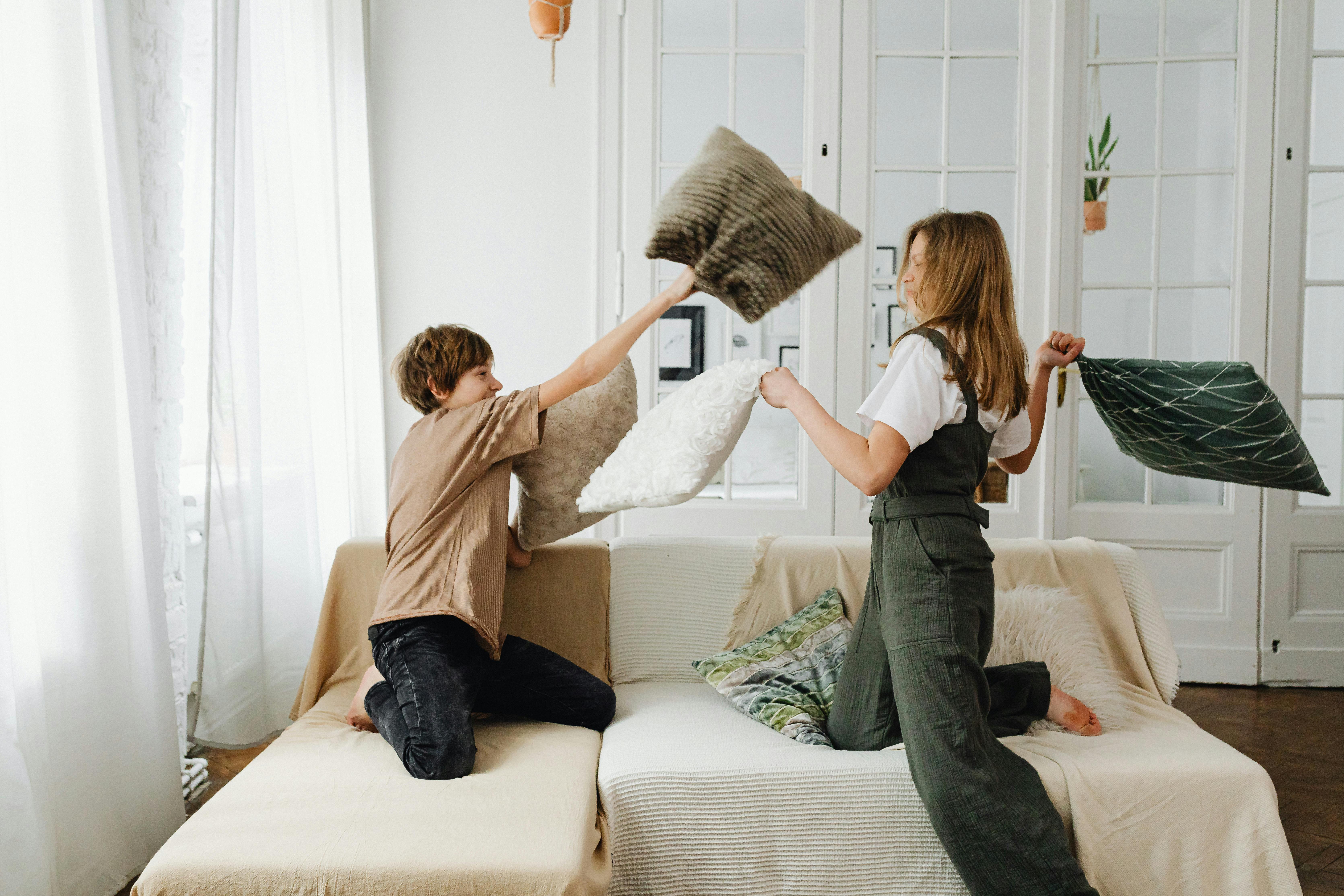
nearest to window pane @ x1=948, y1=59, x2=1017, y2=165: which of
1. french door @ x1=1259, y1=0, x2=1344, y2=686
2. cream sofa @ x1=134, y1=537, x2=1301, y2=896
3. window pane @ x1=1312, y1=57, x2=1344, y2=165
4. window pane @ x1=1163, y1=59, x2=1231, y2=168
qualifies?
window pane @ x1=1163, y1=59, x2=1231, y2=168

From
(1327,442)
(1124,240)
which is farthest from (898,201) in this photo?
(1327,442)

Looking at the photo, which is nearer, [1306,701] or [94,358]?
[94,358]

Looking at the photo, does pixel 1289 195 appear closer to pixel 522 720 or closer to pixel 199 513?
pixel 522 720

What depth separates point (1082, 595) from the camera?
1942mm

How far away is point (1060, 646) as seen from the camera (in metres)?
1.79

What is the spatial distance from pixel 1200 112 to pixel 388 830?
11.5ft

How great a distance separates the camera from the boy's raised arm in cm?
150

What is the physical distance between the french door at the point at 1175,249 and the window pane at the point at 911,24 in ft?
1.49

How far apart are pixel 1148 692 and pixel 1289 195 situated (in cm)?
228

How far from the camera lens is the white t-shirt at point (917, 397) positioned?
4.50ft

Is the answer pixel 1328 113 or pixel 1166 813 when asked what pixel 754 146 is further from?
pixel 1166 813

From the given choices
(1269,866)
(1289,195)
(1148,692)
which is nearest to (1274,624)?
(1289,195)

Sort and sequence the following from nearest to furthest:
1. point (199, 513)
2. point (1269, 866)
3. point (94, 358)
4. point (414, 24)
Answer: point (1269, 866) → point (94, 358) → point (199, 513) → point (414, 24)

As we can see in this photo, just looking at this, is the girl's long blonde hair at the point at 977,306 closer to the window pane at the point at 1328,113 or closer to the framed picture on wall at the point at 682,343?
the framed picture on wall at the point at 682,343
